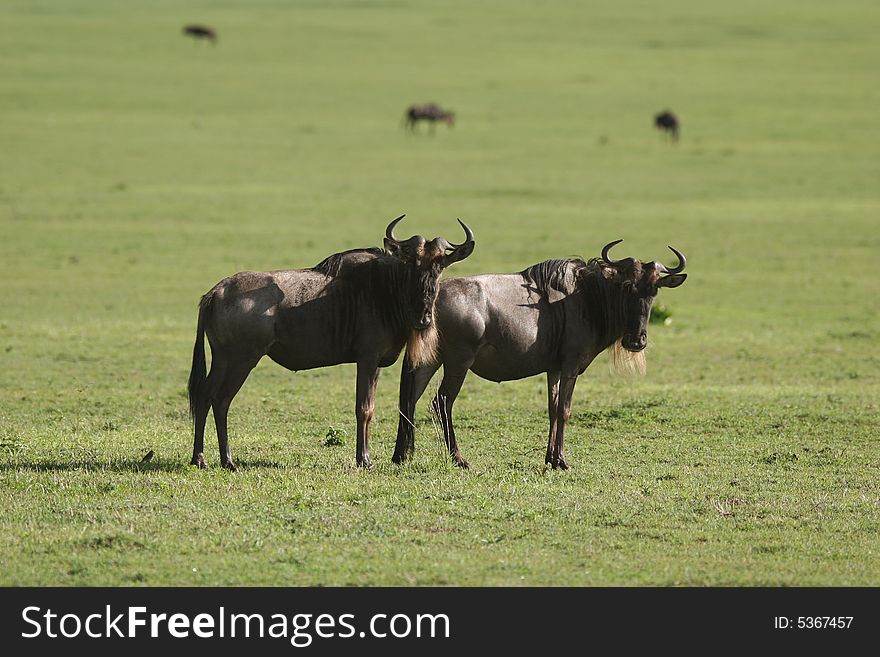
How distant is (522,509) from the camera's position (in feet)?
32.6

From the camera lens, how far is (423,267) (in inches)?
440

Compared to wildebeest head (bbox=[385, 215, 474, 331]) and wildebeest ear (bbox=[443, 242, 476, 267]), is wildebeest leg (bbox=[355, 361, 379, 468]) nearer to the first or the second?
wildebeest head (bbox=[385, 215, 474, 331])

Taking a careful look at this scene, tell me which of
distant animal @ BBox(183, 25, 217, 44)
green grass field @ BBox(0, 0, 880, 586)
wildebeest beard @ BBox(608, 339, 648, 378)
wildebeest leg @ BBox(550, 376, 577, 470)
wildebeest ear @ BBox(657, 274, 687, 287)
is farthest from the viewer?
distant animal @ BBox(183, 25, 217, 44)

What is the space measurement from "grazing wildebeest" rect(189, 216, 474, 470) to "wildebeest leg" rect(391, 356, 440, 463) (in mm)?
220

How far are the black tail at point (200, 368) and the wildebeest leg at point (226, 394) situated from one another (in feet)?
0.51

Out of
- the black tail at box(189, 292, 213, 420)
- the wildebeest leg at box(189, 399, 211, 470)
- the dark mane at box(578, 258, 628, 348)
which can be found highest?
the dark mane at box(578, 258, 628, 348)

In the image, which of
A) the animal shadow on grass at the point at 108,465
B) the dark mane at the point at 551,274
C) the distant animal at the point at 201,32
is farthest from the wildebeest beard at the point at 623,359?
the distant animal at the point at 201,32

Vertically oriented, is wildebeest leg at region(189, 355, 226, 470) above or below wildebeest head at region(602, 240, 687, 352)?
below

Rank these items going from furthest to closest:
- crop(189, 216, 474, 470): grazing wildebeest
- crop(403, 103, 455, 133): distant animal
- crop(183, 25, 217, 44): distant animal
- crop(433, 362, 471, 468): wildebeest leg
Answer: crop(183, 25, 217, 44): distant animal, crop(403, 103, 455, 133): distant animal, crop(433, 362, 471, 468): wildebeest leg, crop(189, 216, 474, 470): grazing wildebeest

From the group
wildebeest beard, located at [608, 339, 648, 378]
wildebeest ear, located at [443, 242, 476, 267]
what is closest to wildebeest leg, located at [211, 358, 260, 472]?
wildebeest ear, located at [443, 242, 476, 267]

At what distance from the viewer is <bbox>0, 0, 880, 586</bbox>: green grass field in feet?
30.3
